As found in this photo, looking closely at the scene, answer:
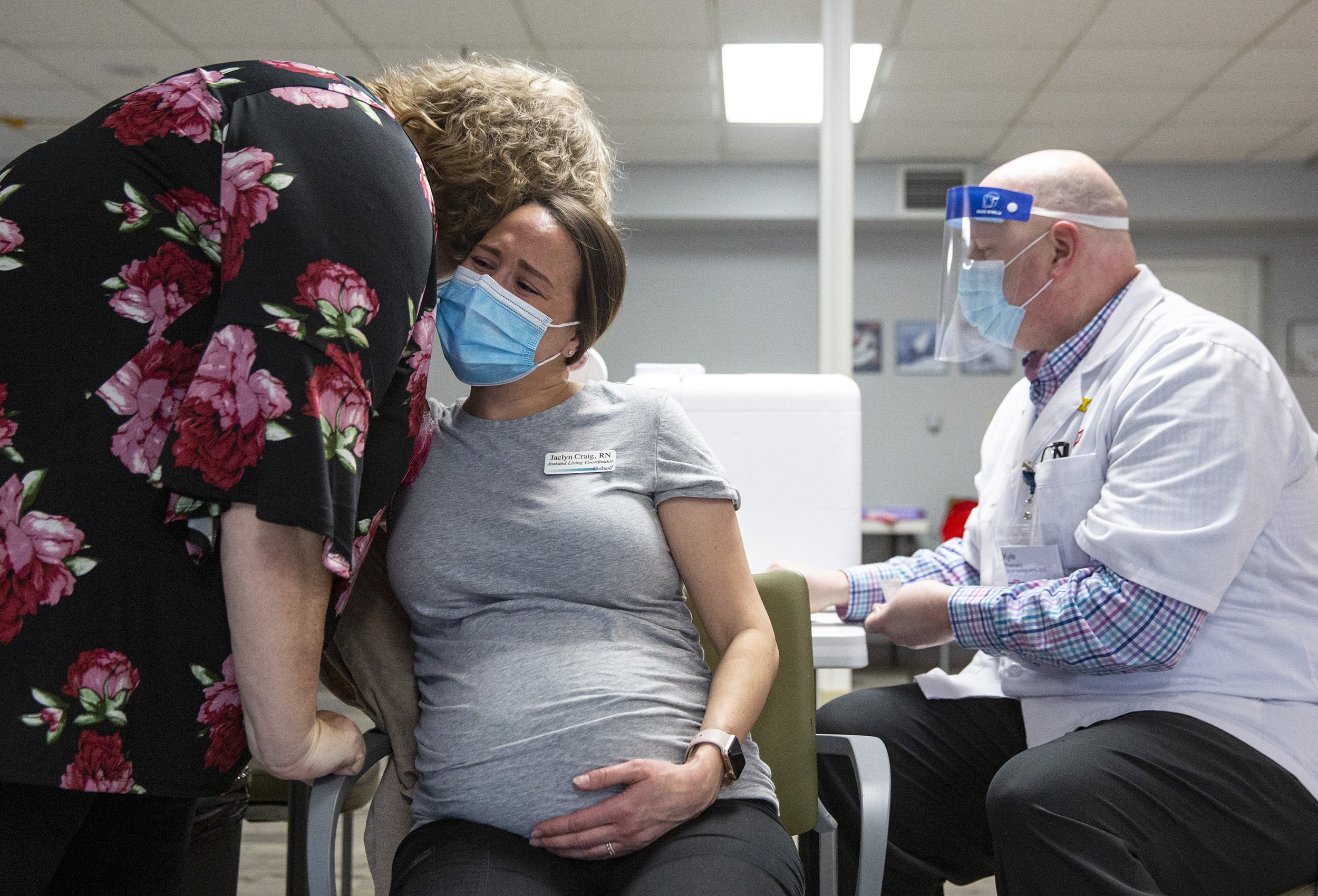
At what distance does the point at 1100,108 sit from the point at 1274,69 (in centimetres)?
77

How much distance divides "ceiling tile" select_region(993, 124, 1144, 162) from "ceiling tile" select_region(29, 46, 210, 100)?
432cm

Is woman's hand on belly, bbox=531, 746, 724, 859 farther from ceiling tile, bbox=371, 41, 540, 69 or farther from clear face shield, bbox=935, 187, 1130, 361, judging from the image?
ceiling tile, bbox=371, 41, 540, 69

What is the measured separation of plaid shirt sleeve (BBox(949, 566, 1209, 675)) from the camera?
1.36 meters

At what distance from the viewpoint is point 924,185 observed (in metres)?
6.27

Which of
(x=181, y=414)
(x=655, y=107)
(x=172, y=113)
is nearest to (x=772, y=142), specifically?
(x=655, y=107)

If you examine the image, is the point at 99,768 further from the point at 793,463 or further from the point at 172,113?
the point at 793,463

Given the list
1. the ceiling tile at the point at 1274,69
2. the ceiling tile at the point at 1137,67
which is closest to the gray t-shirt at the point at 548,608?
the ceiling tile at the point at 1137,67

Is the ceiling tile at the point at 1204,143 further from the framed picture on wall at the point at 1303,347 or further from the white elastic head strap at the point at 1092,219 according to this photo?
the white elastic head strap at the point at 1092,219

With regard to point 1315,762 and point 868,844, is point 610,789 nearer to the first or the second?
point 868,844

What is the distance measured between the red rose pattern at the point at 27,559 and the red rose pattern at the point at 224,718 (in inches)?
6.0

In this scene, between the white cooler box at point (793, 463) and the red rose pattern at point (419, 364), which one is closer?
the red rose pattern at point (419, 364)

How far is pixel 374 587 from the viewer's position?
124 centimetres

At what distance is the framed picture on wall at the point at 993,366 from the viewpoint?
263 inches

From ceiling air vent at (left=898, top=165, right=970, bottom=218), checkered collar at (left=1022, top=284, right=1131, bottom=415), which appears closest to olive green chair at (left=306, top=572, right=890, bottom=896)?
checkered collar at (left=1022, top=284, right=1131, bottom=415)
